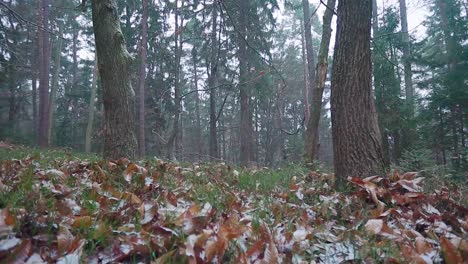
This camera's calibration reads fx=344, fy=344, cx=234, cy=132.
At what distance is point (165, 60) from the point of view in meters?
17.5

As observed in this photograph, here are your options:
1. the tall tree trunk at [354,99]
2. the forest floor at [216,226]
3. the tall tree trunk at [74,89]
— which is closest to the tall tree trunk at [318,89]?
the tall tree trunk at [354,99]

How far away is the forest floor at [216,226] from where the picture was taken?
5.63 feet

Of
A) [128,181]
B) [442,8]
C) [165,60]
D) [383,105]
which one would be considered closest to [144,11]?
[165,60]

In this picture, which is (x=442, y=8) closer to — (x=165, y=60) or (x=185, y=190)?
(x=165, y=60)

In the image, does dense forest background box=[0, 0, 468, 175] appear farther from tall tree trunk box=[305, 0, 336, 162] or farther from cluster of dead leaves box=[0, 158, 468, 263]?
cluster of dead leaves box=[0, 158, 468, 263]

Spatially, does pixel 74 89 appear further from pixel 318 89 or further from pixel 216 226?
pixel 216 226

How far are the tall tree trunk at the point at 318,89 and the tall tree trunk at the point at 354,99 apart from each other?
Result: 4.75 metres

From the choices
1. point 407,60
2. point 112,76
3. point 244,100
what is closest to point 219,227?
point 112,76

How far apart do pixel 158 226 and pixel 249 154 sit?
1196 centimetres

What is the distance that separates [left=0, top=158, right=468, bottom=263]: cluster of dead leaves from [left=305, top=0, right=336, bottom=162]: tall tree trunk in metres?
6.19

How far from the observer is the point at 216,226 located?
87.7 inches

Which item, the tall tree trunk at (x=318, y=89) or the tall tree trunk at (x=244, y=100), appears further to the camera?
the tall tree trunk at (x=244, y=100)

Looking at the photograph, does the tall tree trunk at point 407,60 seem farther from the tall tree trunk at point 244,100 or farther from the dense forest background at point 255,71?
the tall tree trunk at point 244,100

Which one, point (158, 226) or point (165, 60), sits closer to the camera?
point (158, 226)
